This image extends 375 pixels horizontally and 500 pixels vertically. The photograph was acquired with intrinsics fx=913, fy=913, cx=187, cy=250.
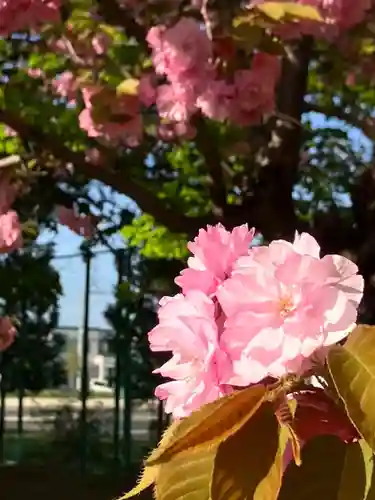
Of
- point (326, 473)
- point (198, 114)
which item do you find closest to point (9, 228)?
point (198, 114)

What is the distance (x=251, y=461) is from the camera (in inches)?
16.6

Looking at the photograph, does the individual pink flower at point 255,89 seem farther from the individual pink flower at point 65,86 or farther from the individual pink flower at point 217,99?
the individual pink flower at point 65,86

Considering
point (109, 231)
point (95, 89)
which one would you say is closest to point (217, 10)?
point (95, 89)

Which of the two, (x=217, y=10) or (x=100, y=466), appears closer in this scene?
(x=217, y=10)

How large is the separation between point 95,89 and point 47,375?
2.84 metres

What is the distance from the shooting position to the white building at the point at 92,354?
16.3 ft

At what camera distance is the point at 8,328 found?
3.71 m

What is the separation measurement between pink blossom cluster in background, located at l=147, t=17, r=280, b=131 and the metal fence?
2801 mm

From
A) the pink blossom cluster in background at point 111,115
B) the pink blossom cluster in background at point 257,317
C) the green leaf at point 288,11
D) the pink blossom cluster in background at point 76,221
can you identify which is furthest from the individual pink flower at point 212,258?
the pink blossom cluster in background at point 76,221

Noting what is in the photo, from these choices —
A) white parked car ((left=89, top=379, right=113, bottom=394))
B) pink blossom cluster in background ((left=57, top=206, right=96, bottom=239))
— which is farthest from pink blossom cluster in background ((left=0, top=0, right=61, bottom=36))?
white parked car ((left=89, top=379, right=113, bottom=394))

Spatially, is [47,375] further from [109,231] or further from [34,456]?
[109,231]

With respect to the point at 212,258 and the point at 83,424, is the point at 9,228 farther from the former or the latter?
the point at 212,258

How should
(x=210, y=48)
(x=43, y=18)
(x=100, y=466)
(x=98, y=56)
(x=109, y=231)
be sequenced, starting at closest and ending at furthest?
(x=210, y=48) < (x=43, y=18) < (x=98, y=56) < (x=109, y=231) < (x=100, y=466)

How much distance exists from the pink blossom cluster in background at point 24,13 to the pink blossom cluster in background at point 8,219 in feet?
1.92
